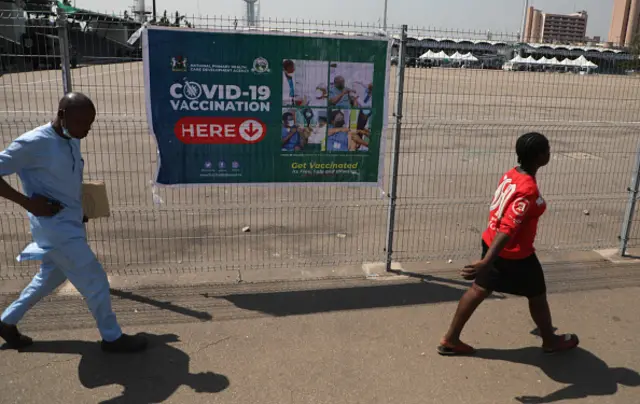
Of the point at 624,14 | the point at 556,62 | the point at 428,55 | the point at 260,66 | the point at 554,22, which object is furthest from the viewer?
the point at 554,22

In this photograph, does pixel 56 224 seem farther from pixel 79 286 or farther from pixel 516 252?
pixel 516 252

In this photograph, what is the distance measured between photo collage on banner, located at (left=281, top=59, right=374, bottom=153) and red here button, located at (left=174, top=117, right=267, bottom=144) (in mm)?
275

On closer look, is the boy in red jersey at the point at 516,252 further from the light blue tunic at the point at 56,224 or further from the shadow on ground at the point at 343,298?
the light blue tunic at the point at 56,224

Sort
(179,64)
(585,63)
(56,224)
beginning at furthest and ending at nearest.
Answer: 1. (585,63)
2. (179,64)
3. (56,224)

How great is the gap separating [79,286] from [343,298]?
7.58ft

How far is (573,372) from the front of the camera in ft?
12.8


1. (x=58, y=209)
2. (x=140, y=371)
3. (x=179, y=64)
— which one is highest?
(x=179, y=64)

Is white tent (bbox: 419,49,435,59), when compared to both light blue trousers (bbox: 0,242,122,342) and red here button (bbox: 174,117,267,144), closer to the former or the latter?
red here button (bbox: 174,117,267,144)

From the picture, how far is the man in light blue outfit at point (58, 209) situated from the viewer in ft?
11.4

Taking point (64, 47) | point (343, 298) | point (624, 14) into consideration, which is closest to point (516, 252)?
point (343, 298)

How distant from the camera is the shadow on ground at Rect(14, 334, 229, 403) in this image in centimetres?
357

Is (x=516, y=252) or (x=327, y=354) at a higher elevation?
(x=516, y=252)

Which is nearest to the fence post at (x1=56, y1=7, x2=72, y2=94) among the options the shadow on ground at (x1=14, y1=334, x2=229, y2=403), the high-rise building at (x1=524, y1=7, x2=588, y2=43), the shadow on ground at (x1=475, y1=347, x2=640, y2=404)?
the shadow on ground at (x1=14, y1=334, x2=229, y2=403)

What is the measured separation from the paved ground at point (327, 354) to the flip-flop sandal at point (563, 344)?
5 cm
